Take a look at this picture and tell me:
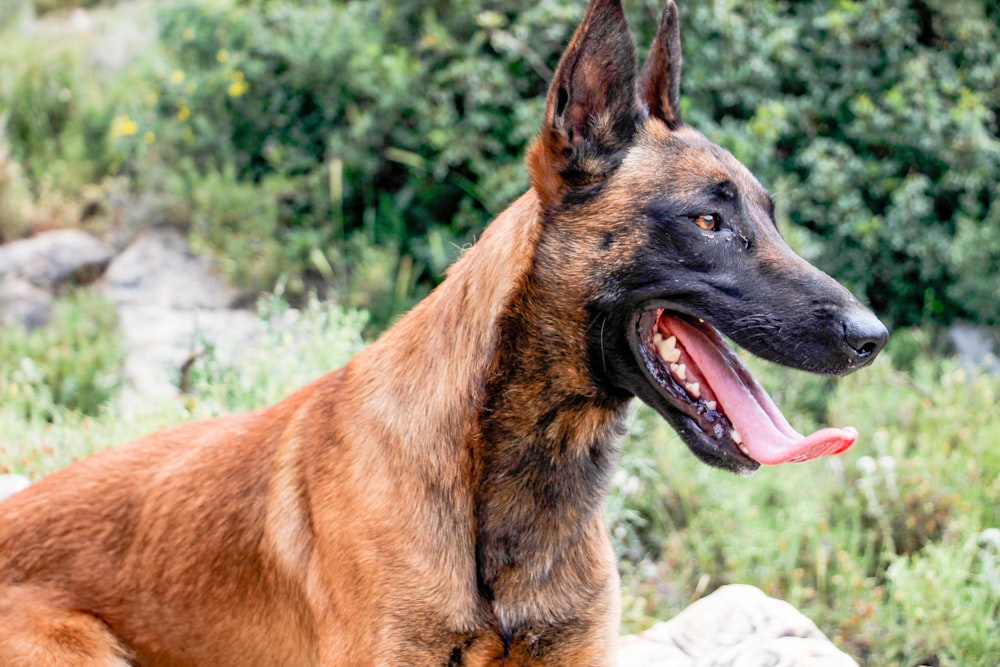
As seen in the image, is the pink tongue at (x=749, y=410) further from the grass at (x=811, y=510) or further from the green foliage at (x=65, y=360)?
the green foliage at (x=65, y=360)

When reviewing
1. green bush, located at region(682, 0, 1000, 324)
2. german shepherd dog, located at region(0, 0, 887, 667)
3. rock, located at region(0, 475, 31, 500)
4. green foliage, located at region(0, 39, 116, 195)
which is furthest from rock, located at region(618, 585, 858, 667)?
green foliage, located at region(0, 39, 116, 195)

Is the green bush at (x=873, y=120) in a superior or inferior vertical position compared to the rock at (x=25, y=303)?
superior

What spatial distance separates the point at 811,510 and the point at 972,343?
10.2 feet

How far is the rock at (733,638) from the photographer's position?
3141 millimetres

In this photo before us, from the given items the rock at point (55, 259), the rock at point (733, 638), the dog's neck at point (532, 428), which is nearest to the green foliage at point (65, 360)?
the rock at point (55, 259)

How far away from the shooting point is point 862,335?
A: 2.27m

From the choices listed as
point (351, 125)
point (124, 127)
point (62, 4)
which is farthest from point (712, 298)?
point (62, 4)

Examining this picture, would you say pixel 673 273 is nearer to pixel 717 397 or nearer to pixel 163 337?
pixel 717 397

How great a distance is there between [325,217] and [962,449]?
4.43m

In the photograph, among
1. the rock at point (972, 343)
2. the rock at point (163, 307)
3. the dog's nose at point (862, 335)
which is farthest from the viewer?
the rock at point (972, 343)

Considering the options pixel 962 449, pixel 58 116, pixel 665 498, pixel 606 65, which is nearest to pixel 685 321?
pixel 606 65

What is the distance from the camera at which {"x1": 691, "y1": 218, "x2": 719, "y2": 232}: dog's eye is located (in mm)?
2383

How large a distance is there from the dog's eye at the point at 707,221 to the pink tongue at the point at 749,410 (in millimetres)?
244

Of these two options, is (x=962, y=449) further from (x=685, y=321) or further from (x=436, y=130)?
(x=436, y=130)
